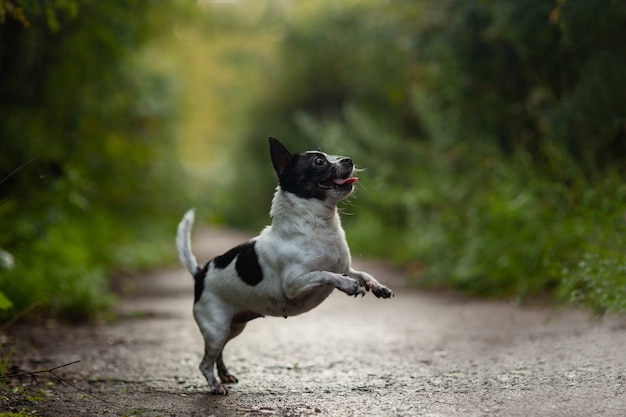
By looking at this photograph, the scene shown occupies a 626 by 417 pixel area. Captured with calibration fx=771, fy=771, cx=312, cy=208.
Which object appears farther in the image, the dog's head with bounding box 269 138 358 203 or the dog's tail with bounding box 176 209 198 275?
the dog's tail with bounding box 176 209 198 275

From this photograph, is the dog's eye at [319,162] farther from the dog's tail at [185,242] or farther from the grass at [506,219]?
the dog's tail at [185,242]

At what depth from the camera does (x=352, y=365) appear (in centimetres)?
596

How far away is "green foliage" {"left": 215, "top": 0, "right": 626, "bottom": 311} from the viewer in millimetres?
6824

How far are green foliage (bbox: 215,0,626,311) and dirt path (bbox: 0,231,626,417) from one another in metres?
0.61

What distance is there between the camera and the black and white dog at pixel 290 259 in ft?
14.9

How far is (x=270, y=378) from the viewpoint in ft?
18.2

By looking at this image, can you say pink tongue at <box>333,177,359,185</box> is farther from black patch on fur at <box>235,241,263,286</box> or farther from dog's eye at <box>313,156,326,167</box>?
black patch on fur at <box>235,241,263,286</box>

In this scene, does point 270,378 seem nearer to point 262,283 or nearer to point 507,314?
point 262,283

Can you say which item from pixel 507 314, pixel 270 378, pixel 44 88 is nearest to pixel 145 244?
pixel 44 88

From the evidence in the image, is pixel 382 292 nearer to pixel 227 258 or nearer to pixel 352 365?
pixel 227 258

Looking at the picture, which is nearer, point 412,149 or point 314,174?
point 314,174

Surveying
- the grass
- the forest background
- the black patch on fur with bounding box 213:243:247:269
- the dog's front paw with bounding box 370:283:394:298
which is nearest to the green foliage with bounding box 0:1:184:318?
the forest background

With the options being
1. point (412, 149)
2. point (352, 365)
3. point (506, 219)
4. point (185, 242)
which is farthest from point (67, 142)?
point (352, 365)

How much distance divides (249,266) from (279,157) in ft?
2.32
